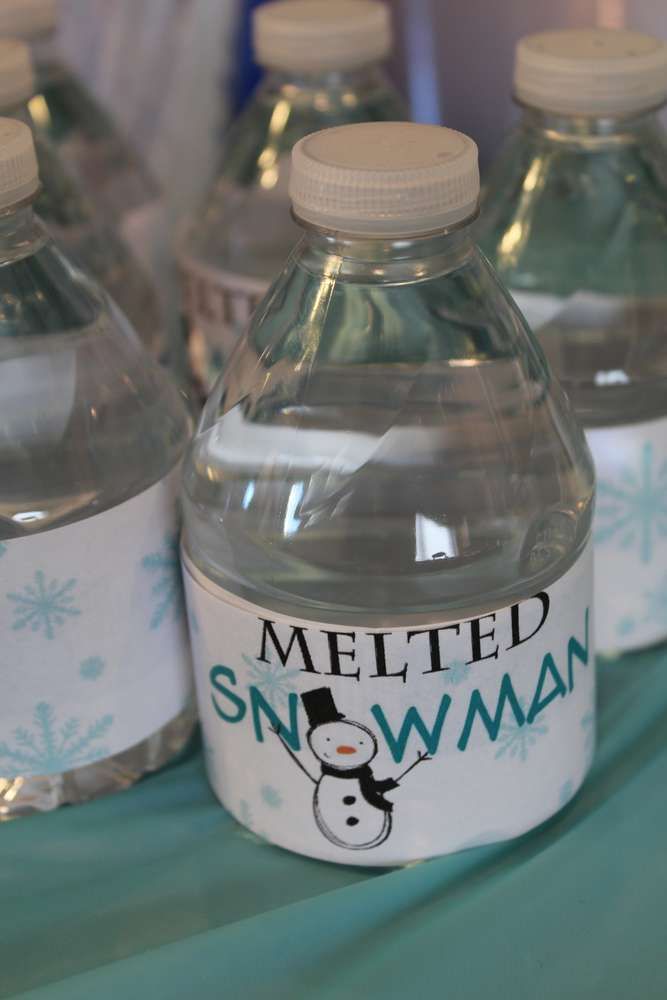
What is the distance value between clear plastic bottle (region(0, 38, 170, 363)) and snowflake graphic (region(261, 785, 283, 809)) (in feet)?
0.91

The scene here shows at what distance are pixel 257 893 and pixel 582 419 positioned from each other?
274 millimetres

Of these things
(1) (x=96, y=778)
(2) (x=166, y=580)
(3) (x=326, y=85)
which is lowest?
(1) (x=96, y=778)

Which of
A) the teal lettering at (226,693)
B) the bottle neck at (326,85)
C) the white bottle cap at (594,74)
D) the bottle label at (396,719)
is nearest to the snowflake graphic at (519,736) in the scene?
the bottle label at (396,719)

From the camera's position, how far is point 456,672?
49 centimetres

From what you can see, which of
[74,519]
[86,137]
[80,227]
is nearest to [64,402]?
[74,519]

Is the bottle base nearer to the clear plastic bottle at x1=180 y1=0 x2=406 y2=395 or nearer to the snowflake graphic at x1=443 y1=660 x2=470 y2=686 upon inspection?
the snowflake graphic at x1=443 y1=660 x2=470 y2=686

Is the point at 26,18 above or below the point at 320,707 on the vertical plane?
above

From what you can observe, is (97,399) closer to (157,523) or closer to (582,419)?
(157,523)

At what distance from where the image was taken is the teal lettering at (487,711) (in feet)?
1.65

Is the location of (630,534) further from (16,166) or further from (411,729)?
(16,166)

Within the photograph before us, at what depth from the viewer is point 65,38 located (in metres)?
1.07

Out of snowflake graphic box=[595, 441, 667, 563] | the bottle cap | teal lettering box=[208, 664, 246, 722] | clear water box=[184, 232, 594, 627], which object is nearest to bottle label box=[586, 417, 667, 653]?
snowflake graphic box=[595, 441, 667, 563]

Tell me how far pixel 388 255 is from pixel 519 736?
21cm

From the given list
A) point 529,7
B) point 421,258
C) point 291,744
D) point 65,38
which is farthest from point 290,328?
point 65,38
